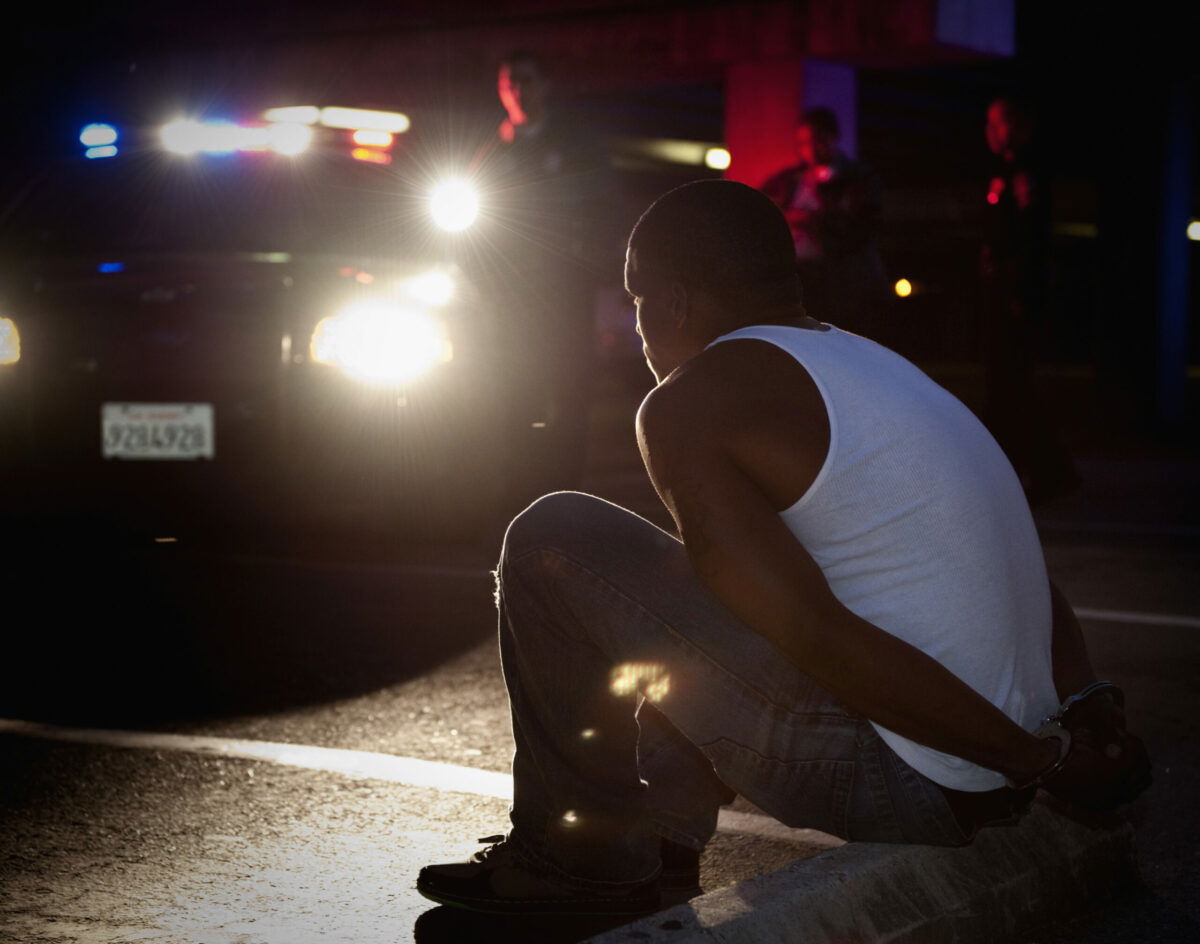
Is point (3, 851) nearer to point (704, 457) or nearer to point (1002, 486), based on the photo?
point (704, 457)

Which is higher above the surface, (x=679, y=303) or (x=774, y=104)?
(x=774, y=104)

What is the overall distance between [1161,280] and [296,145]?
36.3 feet

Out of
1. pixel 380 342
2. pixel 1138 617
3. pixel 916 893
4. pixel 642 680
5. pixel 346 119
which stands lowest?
pixel 1138 617

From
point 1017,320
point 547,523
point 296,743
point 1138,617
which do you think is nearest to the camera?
point 547,523

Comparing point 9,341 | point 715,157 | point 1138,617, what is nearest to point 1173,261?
point 1138,617

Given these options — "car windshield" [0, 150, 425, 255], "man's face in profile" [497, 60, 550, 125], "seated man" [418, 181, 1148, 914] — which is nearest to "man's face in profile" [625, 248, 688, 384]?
"seated man" [418, 181, 1148, 914]

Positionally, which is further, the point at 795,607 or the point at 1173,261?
the point at 1173,261

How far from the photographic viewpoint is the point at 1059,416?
18.3 m

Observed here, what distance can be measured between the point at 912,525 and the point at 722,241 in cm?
51

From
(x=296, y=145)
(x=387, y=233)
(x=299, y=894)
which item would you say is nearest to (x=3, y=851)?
(x=299, y=894)

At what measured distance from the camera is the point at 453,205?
7152 mm

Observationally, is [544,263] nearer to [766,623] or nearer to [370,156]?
[370,156]

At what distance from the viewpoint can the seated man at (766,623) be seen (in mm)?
2451

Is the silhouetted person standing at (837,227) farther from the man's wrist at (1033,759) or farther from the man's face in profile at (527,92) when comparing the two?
the man's wrist at (1033,759)
